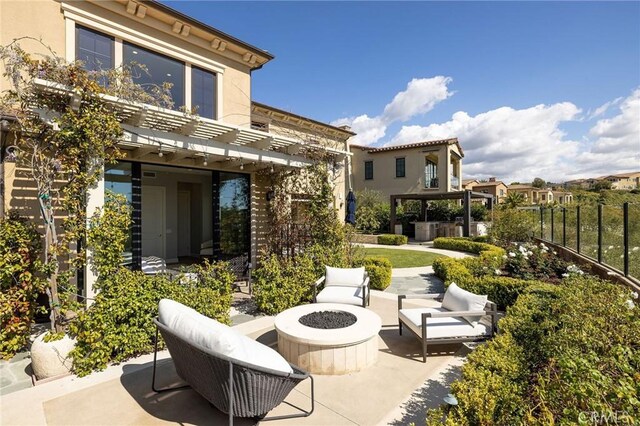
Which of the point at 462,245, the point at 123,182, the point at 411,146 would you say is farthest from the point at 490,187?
the point at 123,182

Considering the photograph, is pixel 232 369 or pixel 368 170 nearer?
pixel 232 369

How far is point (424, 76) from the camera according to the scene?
12820 millimetres

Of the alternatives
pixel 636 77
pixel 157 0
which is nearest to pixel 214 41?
pixel 157 0

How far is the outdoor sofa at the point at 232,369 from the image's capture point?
2637mm

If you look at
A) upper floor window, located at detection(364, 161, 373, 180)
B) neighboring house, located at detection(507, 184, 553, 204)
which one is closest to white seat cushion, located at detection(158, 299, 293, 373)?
upper floor window, located at detection(364, 161, 373, 180)

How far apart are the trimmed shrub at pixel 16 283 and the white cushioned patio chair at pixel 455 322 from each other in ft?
18.8

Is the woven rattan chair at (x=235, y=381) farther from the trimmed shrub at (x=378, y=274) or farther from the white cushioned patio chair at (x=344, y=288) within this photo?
the trimmed shrub at (x=378, y=274)

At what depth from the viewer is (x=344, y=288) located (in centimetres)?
673

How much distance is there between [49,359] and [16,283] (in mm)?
1596

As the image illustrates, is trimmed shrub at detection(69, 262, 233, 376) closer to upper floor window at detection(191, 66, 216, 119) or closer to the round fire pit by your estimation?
the round fire pit

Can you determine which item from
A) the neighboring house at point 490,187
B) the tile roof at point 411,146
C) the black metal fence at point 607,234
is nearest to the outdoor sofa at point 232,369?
the black metal fence at point 607,234

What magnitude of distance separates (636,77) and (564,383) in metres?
9.61

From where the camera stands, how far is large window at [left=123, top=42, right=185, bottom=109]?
773 cm

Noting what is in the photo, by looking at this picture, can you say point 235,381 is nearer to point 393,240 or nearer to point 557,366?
point 557,366
